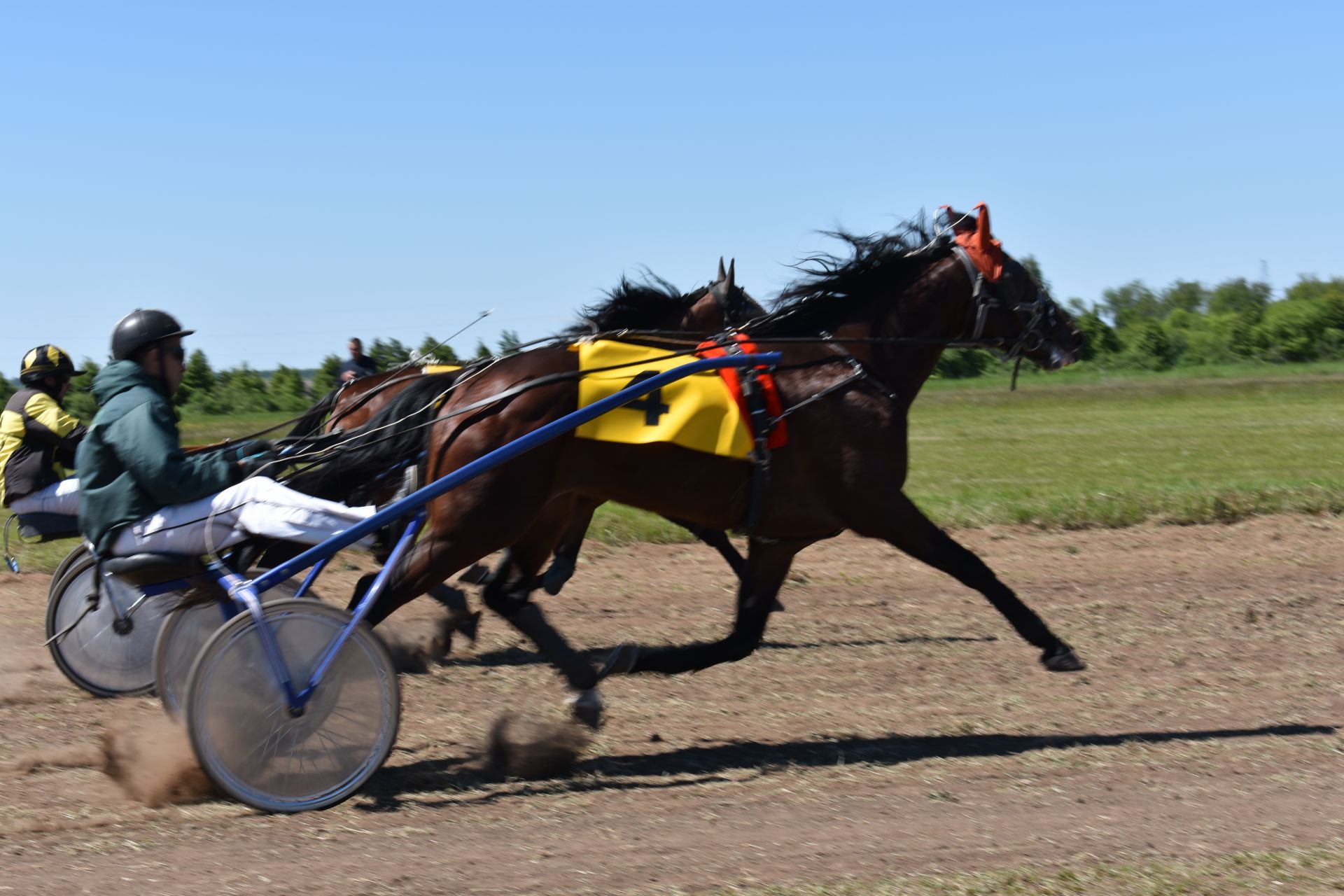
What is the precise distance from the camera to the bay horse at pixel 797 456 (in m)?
5.59

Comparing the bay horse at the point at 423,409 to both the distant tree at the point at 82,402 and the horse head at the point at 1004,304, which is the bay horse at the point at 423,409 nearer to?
the horse head at the point at 1004,304

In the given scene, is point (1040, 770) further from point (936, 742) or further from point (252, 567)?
point (252, 567)

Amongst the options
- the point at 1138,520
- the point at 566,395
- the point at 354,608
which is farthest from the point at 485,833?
A: the point at 1138,520

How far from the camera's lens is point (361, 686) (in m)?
5.06

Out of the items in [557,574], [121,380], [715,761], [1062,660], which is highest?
[121,380]

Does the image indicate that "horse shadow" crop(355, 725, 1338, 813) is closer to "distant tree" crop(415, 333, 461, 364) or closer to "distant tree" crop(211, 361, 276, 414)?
"distant tree" crop(415, 333, 461, 364)

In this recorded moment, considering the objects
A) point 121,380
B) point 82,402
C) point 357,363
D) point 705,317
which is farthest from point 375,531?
point 82,402

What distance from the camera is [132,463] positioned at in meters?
4.94

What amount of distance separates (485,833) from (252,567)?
1.92 meters

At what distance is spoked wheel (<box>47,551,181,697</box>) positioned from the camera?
6.71 meters

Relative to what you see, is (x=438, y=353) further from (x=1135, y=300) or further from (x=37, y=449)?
(x=1135, y=300)

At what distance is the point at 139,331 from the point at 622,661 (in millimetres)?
2399

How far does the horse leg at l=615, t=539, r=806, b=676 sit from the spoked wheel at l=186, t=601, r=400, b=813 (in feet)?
4.33

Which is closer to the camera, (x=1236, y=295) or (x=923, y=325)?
(x=923, y=325)
